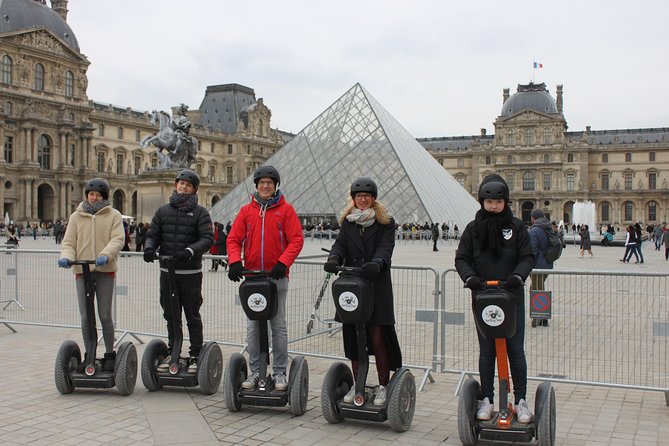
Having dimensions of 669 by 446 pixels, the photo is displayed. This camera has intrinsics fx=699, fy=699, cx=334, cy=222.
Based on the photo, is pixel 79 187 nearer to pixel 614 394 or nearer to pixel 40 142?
pixel 40 142

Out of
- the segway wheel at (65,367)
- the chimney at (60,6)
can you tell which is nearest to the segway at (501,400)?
the segway wheel at (65,367)

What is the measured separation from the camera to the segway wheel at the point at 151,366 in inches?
200

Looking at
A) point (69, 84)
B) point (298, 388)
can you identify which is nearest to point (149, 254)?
point (298, 388)

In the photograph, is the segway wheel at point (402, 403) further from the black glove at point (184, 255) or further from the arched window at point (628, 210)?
the arched window at point (628, 210)

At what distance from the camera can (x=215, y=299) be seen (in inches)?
287

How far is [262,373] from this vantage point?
464cm

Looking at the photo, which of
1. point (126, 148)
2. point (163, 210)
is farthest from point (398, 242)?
point (126, 148)

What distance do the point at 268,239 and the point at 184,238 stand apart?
0.73m

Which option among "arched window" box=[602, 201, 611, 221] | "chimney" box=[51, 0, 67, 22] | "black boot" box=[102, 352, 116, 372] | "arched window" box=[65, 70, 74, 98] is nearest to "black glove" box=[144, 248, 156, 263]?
"black boot" box=[102, 352, 116, 372]

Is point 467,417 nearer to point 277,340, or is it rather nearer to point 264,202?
point 277,340

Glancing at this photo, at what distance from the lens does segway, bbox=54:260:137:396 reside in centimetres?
503

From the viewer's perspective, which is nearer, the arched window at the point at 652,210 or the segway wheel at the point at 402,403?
the segway wheel at the point at 402,403

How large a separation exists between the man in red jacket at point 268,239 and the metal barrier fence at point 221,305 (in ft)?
4.53

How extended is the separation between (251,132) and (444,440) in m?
72.1
